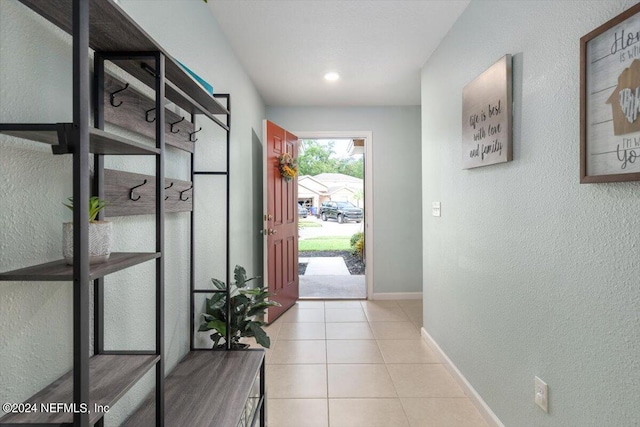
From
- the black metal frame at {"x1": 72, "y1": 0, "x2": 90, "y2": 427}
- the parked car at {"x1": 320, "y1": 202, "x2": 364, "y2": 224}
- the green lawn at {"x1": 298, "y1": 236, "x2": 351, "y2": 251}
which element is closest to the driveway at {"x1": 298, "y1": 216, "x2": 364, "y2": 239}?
the parked car at {"x1": 320, "y1": 202, "x2": 364, "y2": 224}

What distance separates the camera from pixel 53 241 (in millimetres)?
951

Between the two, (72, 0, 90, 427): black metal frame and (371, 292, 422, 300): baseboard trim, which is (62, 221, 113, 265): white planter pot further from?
(371, 292, 422, 300): baseboard trim

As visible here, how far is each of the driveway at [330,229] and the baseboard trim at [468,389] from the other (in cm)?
834

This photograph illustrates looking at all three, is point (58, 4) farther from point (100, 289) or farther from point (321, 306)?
point (321, 306)

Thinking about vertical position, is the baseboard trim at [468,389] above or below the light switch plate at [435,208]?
below

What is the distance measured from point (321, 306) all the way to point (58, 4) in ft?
12.5

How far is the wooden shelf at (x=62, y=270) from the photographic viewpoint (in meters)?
0.71

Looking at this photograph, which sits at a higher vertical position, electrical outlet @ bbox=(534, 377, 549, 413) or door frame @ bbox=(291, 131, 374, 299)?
door frame @ bbox=(291, 131, 374, 299)

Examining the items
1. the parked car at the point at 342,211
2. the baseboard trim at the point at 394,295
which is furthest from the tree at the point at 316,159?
the baseboard trim at the point at 394,295

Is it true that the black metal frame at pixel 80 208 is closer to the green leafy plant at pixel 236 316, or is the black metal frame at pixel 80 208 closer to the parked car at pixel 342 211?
the green leafy plant at pixel 236 316

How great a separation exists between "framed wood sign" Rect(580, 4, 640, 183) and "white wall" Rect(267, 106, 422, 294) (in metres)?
3.29

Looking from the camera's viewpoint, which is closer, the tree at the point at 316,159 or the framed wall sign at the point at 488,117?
the framed wall sign at the point at 488,117

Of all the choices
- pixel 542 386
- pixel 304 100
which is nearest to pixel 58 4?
pixel 542 386

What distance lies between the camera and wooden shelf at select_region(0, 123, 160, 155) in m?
0.68
